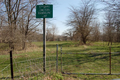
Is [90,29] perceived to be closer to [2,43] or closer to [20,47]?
[20,47]

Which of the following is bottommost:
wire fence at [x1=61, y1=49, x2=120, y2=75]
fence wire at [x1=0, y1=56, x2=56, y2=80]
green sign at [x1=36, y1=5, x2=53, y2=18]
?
wire fence at [x1=61, y1=49, x2=120, y2=75]

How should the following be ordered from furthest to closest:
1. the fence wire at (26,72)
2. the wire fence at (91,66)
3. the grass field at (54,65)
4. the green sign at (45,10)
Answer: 1. the wire fence at (91,66)
2. the green sign at (45,10)
3. the grass field at (54,65)
4. the fence wire at (26,72)

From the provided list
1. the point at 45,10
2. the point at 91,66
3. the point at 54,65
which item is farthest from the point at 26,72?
the point at 91,66

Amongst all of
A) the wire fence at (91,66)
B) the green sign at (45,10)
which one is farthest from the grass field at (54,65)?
the green sign at (45,10)

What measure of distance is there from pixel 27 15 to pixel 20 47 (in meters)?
5.01

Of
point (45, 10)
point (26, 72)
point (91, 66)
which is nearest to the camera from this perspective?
point (45, 10)

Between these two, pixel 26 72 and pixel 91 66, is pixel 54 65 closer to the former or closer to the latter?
pixel 26 72

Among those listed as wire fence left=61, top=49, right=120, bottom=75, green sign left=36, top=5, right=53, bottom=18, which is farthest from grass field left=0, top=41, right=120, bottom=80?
green sign left=36, top=5, right=53, bottom=18

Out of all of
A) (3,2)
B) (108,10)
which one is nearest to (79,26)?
(108,10)

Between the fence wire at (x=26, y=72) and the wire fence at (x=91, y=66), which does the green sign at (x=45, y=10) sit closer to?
the wire fence at (x=91, y=66)

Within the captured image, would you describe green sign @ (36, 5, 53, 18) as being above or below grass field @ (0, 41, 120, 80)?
above

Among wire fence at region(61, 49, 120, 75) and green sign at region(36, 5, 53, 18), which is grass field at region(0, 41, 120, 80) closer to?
wire fence at region(61, 49, 120, 75)

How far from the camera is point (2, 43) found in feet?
35.2

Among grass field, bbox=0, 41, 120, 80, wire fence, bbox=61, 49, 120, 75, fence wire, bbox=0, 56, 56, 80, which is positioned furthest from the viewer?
wire fence, bbox=61, 49, 120, 75
